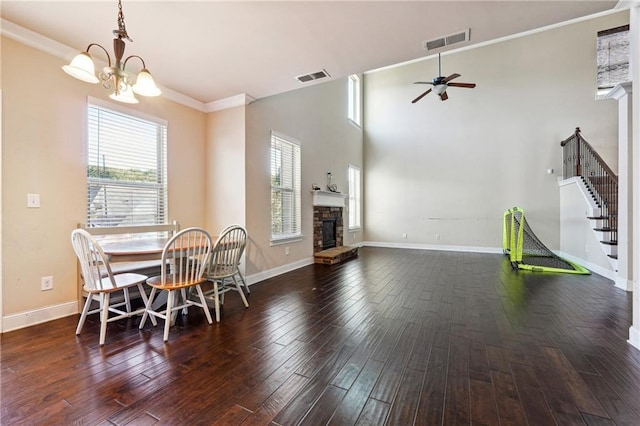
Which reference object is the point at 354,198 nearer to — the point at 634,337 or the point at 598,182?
the point at 598,182

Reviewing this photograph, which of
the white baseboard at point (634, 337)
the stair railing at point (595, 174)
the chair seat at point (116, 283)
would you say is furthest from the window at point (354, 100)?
the white baseboard at point (634, 337)

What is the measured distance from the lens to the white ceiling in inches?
85.4

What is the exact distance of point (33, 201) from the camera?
2.59 m

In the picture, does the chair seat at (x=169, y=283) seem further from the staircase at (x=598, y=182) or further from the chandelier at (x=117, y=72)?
the staircase at (x=598, y=182)

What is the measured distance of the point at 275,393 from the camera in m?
1.62

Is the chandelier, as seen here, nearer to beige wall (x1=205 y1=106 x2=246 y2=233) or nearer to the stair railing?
beige wall (x1=205 y1=106 x2=246 y2=233)

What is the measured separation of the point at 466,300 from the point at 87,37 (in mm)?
5001

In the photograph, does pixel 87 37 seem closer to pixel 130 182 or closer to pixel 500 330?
pixel 130 182

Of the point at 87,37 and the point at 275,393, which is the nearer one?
the point at 275,393

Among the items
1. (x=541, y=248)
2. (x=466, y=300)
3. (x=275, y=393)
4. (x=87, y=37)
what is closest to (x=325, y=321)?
(x=275, y=393)

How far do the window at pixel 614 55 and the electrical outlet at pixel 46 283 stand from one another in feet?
29.4

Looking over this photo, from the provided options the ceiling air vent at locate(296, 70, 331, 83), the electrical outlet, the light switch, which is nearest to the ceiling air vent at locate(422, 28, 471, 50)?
the ceiling air vent at locate(296, 70, 331, 83)

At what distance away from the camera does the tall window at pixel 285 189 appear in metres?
4.72

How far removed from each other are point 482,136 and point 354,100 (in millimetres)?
3741
